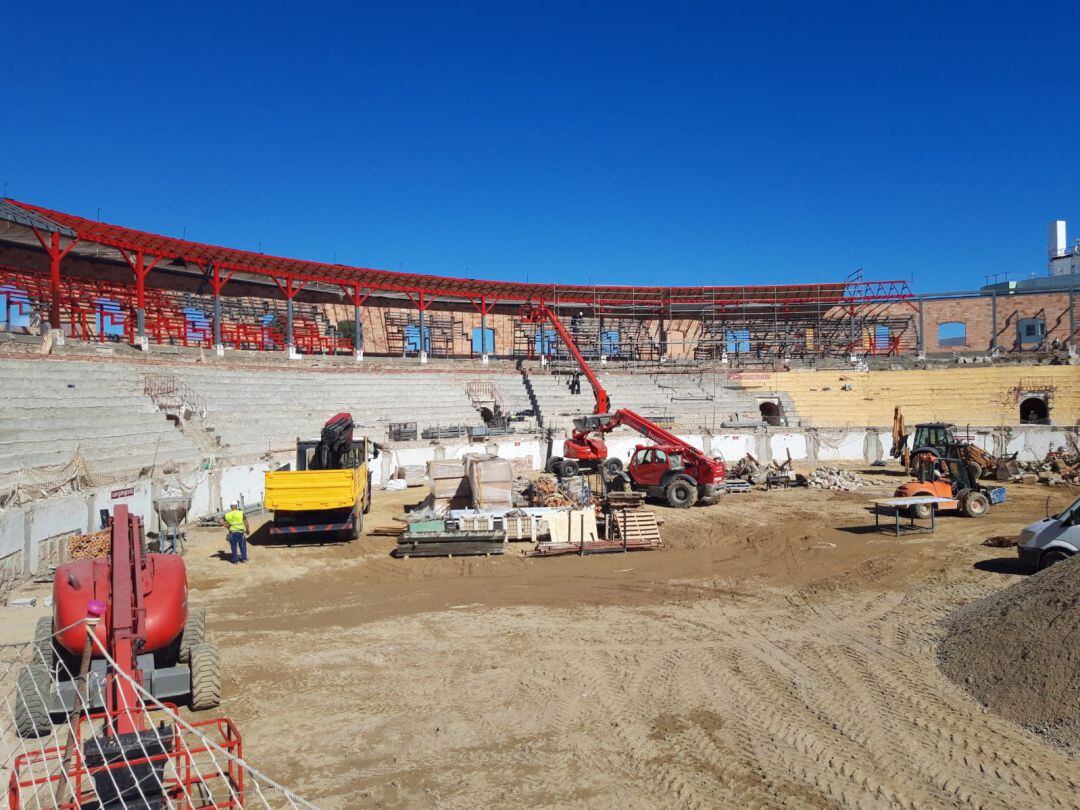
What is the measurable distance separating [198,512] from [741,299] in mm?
41464

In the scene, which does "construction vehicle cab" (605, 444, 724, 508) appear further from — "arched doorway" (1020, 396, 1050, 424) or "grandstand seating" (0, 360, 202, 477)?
"arched doorway" (1020, 396, 1050, 424)

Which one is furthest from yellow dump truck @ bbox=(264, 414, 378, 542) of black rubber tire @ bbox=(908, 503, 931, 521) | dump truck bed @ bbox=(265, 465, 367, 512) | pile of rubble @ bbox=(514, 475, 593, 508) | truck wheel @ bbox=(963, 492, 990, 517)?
truck wheel @ bbox=(963, 492, 990, 517)

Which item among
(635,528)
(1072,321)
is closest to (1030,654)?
(635,528)

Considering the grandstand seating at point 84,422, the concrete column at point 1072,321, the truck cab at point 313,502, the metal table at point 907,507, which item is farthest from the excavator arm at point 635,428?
the concrete column at point 1072,321

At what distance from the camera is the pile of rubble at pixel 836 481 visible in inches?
955

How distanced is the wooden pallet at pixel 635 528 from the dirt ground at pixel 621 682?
738 millimetres

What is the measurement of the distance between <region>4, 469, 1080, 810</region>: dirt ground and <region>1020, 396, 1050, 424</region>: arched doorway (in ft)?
94.5

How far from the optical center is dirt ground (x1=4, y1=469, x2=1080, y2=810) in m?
6.16

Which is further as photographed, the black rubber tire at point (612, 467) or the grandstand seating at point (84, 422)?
the black rubber tire at point (612, 467)

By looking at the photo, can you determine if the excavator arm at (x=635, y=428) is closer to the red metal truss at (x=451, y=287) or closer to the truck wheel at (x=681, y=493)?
the truck wheel at (x=681, y=493)

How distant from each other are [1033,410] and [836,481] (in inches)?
846

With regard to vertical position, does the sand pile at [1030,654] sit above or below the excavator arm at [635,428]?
below

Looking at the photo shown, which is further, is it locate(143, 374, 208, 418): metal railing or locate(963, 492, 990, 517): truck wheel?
locate(143, 374, 208, 418): metal railing

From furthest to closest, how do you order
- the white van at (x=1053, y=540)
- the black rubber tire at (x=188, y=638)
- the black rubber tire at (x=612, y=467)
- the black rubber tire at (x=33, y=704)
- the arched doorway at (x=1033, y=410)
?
1. the arched doorway at (x=1033, y=410)
2. the black rubber tire at (x=612, y=467)
3. the white van at (x=1053, y=540)
4. the black rubber tire at (x=188, y=638)
5. the black rubber tire at (x=33, y=704)
